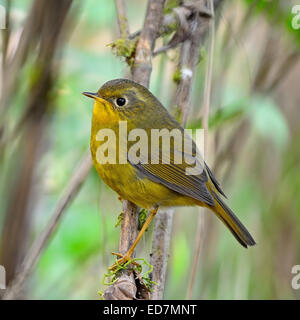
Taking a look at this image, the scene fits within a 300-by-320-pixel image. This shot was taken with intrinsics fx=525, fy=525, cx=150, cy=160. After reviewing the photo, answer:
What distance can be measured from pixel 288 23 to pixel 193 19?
A: 592 millimetres

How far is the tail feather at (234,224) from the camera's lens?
325cm

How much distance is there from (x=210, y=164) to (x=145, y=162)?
0.85 metres

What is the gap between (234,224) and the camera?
3.27 meters

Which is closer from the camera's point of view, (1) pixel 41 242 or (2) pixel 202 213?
(1) pixel 41 242

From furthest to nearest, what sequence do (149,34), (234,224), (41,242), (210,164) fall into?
(210,164)
(234,224)
(149,34)
(41,242)

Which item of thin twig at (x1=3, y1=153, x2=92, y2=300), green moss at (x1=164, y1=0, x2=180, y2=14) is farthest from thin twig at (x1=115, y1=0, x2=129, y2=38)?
thin twig at (x1=3, y1=153, x2=92, y2=300)

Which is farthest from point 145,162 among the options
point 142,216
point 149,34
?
point 149,34

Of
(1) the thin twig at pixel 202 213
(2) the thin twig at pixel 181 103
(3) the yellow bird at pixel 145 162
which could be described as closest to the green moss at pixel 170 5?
(2) the thin twig at pixel 181 103

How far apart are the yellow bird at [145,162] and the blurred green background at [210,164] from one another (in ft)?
0.56

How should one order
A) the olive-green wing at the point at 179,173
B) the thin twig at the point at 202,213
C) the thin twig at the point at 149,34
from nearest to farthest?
the thin twig at the point at 202,213 < the thin twig at the point at 149,34 < the olive-green wing at the point at 179,173

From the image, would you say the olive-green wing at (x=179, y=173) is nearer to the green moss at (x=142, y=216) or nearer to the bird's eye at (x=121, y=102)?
the green moss at (x=142, y=216)

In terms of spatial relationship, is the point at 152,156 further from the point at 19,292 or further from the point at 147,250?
the point at 19,292

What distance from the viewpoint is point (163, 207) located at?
3.20m

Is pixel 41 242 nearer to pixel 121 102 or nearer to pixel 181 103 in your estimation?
pixel 121 102
